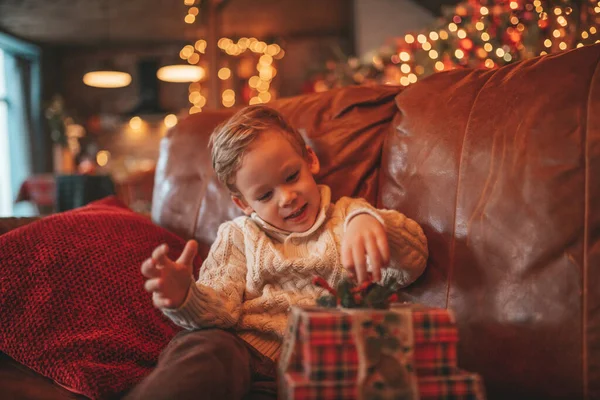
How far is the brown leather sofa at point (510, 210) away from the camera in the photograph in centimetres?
101

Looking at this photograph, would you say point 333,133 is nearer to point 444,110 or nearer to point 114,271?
point 444,110

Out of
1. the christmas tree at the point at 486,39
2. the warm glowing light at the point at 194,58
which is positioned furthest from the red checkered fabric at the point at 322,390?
the warm glowing light at the point at 194,58

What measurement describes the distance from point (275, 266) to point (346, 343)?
0.47m

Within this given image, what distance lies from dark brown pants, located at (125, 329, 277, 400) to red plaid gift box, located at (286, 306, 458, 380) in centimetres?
21

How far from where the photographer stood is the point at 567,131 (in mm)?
1046

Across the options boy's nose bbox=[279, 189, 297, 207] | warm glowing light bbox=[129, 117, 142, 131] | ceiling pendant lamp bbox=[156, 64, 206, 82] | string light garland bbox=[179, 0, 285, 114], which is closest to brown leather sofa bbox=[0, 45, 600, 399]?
boy's nose bbox=[279, 189, 297, 207]

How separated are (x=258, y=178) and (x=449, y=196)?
393 mm

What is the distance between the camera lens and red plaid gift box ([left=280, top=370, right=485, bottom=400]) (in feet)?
2.56

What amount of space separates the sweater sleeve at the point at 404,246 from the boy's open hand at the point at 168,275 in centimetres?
32

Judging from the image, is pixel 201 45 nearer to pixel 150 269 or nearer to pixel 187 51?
pixel 187 51

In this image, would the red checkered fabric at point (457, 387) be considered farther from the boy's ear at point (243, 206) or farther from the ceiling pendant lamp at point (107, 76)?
the ceiling pendant lamp at point (107, 76)

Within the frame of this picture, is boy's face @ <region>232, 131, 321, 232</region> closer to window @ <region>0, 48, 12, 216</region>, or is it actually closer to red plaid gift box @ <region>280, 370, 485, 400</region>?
red plaid gift box @ <region>280, 370, 485, 400</region>

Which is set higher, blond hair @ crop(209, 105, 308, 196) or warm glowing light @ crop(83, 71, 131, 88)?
warm glowing light @ crop(83, 71, 131, 88)

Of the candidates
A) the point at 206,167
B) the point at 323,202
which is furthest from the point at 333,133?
the point at 206,167
